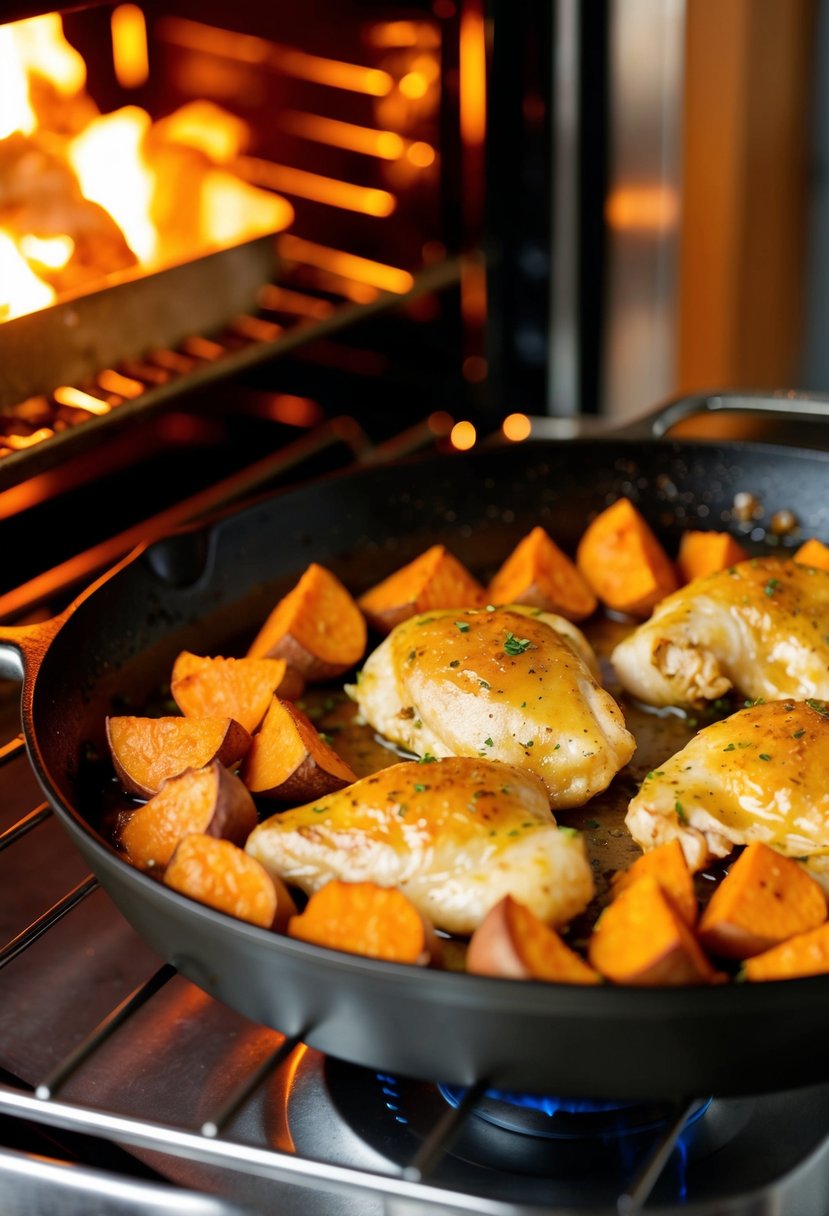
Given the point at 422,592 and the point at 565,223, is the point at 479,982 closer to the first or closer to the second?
the point at 422,592

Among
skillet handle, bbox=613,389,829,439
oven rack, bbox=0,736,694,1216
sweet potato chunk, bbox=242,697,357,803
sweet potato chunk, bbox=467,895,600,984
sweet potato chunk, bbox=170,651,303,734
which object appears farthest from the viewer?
skillet handle, bbox=613,389,829,439

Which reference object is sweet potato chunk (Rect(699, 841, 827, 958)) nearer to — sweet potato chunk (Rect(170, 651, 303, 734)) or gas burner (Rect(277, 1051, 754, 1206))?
gas burner (Rect(277, 1051, 754, 1206))

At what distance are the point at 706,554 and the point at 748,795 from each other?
0.66 metres

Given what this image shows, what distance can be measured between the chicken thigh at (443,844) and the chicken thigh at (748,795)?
0.13 m

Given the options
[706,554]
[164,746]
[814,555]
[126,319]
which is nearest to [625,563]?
[706,554]

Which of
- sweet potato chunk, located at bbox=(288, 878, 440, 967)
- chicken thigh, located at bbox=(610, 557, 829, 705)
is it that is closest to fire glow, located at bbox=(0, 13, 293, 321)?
chicken thigh, located at bbox=(610, 557, 829, 705)

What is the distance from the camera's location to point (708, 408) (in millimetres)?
2332

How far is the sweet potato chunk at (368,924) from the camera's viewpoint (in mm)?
1232

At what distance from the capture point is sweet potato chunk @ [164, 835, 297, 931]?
51.3 inches

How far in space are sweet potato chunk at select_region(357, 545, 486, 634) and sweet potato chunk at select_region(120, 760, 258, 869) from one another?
1.82 feet

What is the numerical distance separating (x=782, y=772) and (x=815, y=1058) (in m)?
0.38

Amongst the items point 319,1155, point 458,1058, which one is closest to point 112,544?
point 319,1155

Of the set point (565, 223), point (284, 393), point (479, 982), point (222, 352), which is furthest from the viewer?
point (284, 393)

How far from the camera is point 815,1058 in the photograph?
116 centimetres
